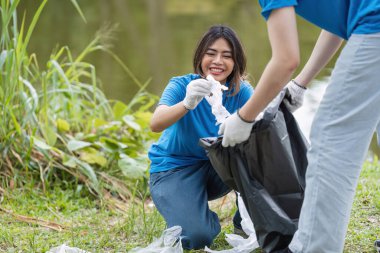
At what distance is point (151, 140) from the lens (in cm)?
455

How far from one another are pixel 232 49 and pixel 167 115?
1.44ft

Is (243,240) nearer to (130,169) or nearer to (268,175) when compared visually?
(268,175)

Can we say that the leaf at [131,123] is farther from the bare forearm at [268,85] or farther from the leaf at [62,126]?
the bare forearm at [268,85]

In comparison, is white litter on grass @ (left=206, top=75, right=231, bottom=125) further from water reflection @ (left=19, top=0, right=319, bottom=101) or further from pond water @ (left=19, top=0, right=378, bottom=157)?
water reflection @ (left=19, top=0, right=319, bottom=101)

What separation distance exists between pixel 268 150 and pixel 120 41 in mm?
6677

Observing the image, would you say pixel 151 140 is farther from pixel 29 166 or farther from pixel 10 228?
pixel 10 228

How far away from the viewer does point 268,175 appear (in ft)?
8.41

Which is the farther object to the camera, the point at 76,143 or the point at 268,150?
the point at 76,143

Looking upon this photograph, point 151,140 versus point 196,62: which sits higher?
point 196,62

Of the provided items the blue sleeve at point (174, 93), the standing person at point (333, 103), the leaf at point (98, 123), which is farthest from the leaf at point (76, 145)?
the standing person at point (333, 103)

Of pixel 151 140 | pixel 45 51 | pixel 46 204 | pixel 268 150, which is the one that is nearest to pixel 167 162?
pixel 268 150

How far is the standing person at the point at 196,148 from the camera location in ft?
9.54

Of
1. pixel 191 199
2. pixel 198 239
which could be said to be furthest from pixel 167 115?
pixel 198 239

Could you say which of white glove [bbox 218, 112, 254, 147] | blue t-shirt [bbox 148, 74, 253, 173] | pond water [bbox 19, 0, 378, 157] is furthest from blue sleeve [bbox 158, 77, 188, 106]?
pond water [bbox 19, 0, 378, 157]
